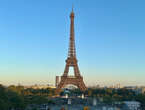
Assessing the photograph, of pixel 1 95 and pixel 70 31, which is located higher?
pixel 70 31

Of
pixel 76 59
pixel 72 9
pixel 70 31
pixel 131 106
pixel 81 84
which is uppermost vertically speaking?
pixel 72 9

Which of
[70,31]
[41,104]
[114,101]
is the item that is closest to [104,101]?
[114,101]

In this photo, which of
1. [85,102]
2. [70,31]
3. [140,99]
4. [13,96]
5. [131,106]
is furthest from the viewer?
[70,31]

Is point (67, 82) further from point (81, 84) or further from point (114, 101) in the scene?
point (114, 101)

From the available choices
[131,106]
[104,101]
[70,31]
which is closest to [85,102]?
[104,101]

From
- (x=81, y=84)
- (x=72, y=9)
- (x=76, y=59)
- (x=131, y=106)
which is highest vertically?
(x=72, y=9)

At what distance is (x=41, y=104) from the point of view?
104 feet

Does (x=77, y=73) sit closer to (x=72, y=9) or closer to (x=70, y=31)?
(x=70, y=31)

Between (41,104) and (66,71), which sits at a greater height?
(66,71)

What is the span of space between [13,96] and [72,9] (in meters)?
22.4

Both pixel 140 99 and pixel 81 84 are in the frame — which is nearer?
pixel 140 99

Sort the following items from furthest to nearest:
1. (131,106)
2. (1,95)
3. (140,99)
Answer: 1. (140,99)
2. (131,106)
3. (1,95)

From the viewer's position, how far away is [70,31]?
133 feet

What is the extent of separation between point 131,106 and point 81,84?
12752 millimetres
